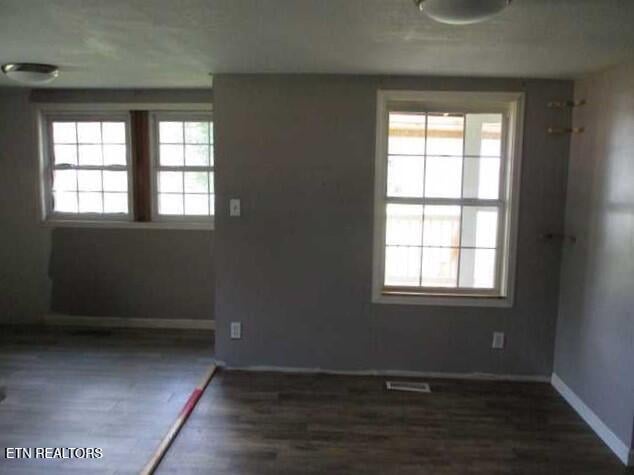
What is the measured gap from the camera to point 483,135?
11.0ft

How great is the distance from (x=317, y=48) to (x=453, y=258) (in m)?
1.82

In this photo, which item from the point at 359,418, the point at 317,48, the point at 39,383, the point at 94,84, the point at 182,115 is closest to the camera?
the point at 317,48

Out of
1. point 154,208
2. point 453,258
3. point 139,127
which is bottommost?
point 453,258

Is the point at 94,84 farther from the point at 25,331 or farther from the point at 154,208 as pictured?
the point at 25,331

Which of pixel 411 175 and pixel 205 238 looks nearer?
pixel 411 175

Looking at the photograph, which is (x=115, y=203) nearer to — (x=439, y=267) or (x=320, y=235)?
(x=320, y=235)

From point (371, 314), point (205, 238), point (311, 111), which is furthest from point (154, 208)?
point (371, 314)

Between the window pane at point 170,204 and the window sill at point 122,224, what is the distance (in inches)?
4.4

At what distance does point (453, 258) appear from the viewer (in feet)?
11.3

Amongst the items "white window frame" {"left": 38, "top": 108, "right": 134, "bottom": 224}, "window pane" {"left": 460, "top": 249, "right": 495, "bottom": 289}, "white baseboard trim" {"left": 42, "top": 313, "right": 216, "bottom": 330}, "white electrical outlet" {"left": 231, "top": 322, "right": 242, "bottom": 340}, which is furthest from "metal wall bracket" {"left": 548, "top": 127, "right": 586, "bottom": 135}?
"white window frame" {"left": 38, "top": 108, "right": 134, "bottom": 224}

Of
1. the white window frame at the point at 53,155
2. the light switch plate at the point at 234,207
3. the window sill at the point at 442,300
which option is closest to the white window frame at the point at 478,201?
the window sill at the point at 442,300

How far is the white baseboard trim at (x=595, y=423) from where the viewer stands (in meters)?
2.44

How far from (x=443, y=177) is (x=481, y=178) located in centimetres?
27

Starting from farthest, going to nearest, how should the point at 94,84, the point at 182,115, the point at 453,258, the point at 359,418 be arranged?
the point at 182,115 < the point at 94,84 < the point at 453,258 < the point at 359,418
